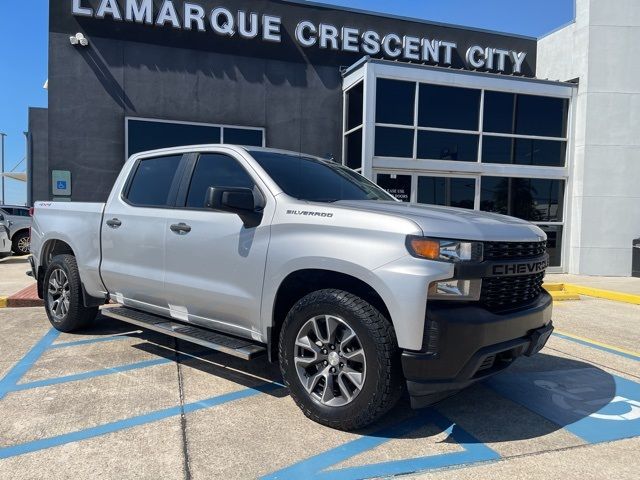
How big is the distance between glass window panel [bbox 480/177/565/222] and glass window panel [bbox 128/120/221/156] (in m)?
7.08

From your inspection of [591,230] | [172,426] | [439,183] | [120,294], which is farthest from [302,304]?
[591,230]

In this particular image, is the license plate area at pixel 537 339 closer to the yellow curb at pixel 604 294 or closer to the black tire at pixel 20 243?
the yellow curb at pixel 604 294

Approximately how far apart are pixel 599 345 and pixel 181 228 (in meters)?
4.76

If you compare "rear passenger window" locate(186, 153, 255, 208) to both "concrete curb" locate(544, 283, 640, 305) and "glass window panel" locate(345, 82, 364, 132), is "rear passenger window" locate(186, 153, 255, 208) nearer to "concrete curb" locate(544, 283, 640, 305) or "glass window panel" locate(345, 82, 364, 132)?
"concrete curb" locate(544, 283, 640, 305)

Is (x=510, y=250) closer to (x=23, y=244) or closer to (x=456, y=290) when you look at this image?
(x=456, y=290)

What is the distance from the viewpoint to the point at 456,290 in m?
2.97

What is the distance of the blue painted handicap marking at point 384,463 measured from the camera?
275cm

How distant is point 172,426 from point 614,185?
13155mm

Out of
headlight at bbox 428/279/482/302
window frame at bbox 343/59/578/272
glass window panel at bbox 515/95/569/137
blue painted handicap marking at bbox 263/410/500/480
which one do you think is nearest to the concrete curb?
window frame at bbox 343/59/578/272

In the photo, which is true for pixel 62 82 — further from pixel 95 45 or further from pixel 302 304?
pixel 302 304

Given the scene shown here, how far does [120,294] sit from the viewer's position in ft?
16.1

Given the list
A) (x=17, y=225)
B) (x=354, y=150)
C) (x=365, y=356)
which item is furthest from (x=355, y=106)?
(x=17, y=225)

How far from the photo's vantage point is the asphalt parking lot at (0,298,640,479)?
9.29ft

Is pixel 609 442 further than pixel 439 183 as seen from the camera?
No
